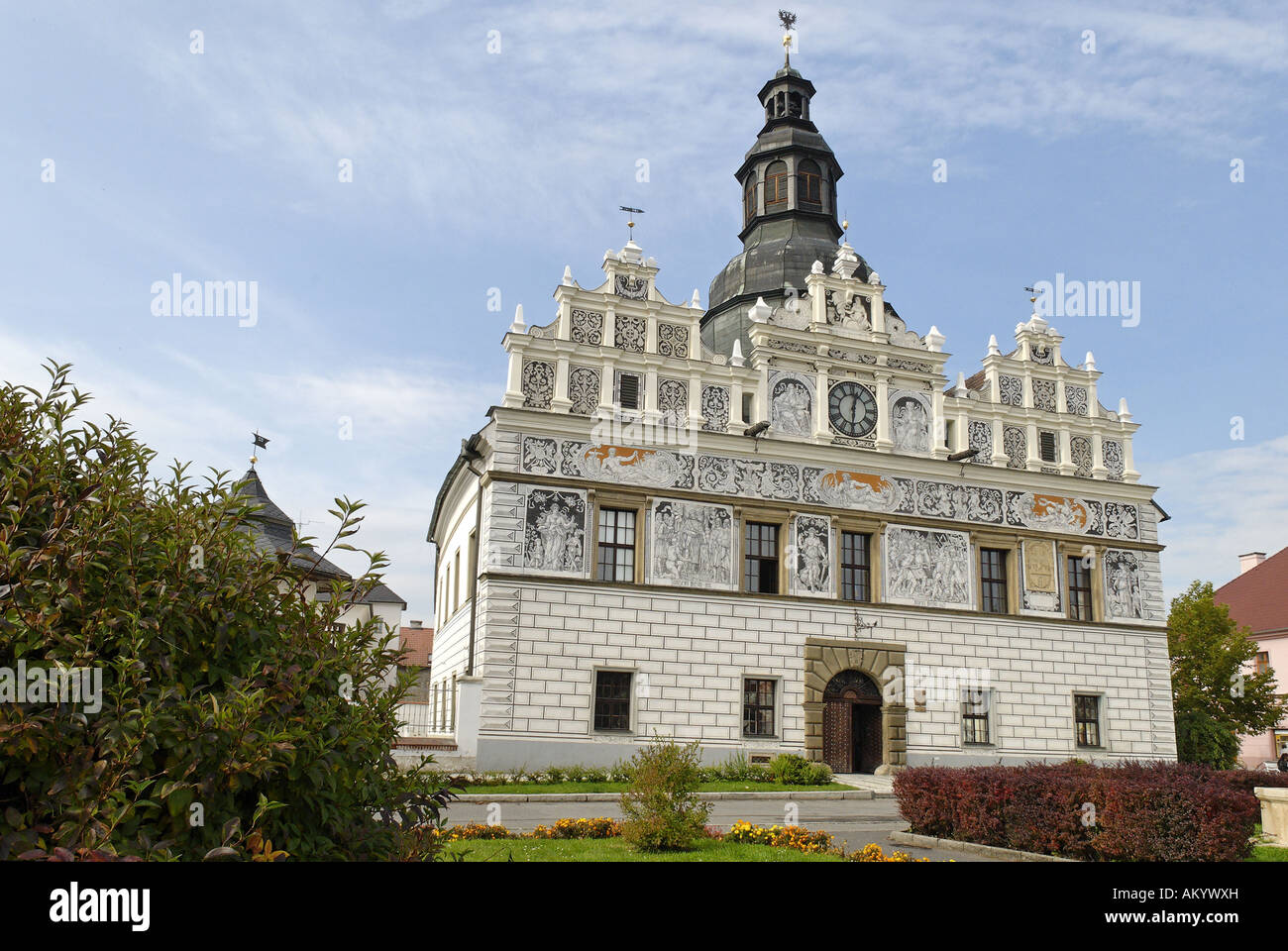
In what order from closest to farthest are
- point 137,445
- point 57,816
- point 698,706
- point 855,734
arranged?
point 57,816
point 137,445
point 698,706
point 855,734

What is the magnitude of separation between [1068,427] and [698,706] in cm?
1574

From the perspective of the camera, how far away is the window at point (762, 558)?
27609 millimetres

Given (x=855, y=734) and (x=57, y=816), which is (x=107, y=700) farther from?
(x=855, y=734)

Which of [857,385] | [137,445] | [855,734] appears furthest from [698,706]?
[137,445]

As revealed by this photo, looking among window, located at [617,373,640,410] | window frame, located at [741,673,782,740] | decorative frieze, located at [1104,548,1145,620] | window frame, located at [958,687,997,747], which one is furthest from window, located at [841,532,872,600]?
decorative frieze, located at [1104,548,1145,620]

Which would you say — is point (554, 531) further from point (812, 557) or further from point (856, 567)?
point (856, 567)

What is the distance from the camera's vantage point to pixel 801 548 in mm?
27891

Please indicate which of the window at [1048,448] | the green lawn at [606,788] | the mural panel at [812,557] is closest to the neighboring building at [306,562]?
the green lawn at [606,788]

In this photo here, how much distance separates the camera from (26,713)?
3.60m

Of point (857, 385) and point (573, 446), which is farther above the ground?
point (857, 385)

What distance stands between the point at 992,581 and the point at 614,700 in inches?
489

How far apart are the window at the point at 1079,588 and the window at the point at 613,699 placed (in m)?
14.6

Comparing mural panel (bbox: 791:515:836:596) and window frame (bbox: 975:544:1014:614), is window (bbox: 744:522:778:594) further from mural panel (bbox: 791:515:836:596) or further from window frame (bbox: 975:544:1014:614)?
window frame (bbox: 975:544:1014:614)

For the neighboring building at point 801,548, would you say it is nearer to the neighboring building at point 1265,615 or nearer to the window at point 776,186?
the window at point 776,186
